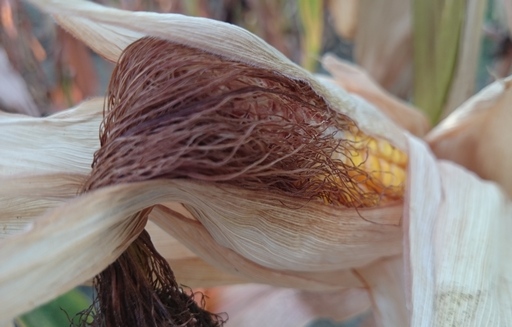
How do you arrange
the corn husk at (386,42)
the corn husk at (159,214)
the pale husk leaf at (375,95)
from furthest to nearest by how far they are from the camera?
the corn husk at (386,42)
the pale husk leaf at (375,95)
the corn husk at (159,214)

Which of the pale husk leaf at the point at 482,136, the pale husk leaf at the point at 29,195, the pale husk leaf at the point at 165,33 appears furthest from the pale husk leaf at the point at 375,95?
the pale husk leaf at the point at 29,195

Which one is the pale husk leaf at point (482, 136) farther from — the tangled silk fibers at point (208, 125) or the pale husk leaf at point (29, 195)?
the pale husk leaf at point (29, 195)

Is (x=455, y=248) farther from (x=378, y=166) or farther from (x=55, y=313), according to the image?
(x=55, y=313)

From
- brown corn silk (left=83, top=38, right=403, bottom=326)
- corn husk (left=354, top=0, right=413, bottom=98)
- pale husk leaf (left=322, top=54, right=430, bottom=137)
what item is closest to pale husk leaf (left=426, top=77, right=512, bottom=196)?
pale husk leaf (left=322, top=54, right=430, bottom=137)

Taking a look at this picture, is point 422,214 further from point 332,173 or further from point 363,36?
point 363,36

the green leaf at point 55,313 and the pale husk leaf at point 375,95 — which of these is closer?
the green leaf at point 55,313

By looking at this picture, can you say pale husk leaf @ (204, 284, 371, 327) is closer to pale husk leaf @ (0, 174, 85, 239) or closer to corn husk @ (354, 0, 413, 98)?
pale husk leaf @ (0, 174, 85, 239)
